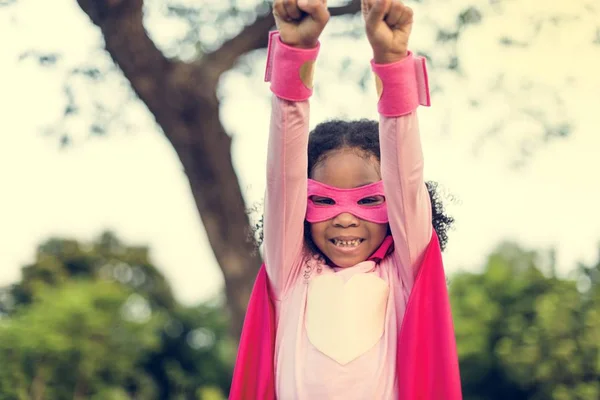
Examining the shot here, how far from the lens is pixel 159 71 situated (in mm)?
5695

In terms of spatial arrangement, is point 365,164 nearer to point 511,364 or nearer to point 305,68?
point 305,68

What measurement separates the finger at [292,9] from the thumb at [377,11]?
16 cm

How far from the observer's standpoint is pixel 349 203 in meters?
2.32

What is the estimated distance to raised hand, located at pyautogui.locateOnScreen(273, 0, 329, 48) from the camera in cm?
196

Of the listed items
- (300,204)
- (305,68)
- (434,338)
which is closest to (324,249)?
(300,204)

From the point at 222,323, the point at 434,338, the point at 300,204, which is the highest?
the point at 222,323

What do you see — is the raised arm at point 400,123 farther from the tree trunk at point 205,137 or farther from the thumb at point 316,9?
the tree trunk at point 205,137

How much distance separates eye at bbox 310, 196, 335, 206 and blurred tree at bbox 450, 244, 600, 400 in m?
11.5

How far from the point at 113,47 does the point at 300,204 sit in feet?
11.8

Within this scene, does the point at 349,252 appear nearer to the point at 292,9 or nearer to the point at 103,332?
the point at 292,9

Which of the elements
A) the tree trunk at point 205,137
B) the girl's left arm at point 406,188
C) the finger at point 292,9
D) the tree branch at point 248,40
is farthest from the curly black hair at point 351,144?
the tree branch at point 248,40

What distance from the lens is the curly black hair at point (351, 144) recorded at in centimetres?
244

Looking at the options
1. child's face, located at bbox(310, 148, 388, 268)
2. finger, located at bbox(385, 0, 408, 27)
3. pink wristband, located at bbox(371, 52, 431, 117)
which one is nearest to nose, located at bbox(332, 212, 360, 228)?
child's face, located at bbox(310, 148, 388, 268)

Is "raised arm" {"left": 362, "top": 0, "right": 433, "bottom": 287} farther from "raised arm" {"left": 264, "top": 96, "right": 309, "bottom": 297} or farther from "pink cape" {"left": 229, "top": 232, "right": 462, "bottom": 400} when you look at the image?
"raised arm" {"left": 264, "top": 96, "right": 309, "bottom": 297}
